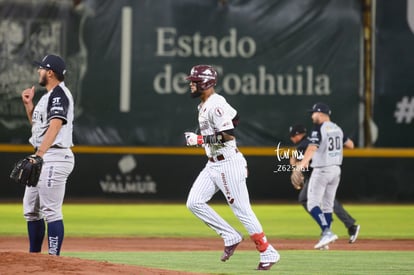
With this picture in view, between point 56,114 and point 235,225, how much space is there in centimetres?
773

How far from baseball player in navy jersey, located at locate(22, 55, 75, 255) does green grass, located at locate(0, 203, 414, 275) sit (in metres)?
1.09

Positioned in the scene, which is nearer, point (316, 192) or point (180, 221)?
point (316, 192)

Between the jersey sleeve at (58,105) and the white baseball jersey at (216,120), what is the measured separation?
123 cm

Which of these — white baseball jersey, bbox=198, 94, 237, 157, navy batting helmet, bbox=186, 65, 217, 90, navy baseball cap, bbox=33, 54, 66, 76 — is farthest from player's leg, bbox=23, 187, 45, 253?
navy batting helmet, bbox=186, 65, 217, 90

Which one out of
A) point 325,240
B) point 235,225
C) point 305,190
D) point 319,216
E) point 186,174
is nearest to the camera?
point 325,240

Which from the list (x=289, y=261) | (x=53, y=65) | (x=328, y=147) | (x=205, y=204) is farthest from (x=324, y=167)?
(x=53, y=65)

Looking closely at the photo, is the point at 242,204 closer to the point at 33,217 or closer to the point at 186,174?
the point at 33,217

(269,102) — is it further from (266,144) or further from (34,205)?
(34,205)

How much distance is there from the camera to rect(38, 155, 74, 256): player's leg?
870 centimetres

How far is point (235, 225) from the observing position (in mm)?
15984

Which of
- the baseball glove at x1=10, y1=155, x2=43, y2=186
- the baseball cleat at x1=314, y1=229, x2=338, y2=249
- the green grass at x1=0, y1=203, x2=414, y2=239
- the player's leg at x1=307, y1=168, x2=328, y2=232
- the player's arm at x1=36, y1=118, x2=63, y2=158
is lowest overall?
the green grass at x1=0, y1=203, x2=414, y2=239

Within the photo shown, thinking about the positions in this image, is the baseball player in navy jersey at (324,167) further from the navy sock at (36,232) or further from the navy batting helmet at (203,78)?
the navy sock at (36,232)

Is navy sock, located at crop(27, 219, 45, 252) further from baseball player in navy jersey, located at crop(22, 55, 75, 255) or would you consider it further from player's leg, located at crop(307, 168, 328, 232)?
player's leg, located at crop(307, 168, 328, 232)

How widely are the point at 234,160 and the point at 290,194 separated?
1190 cm
